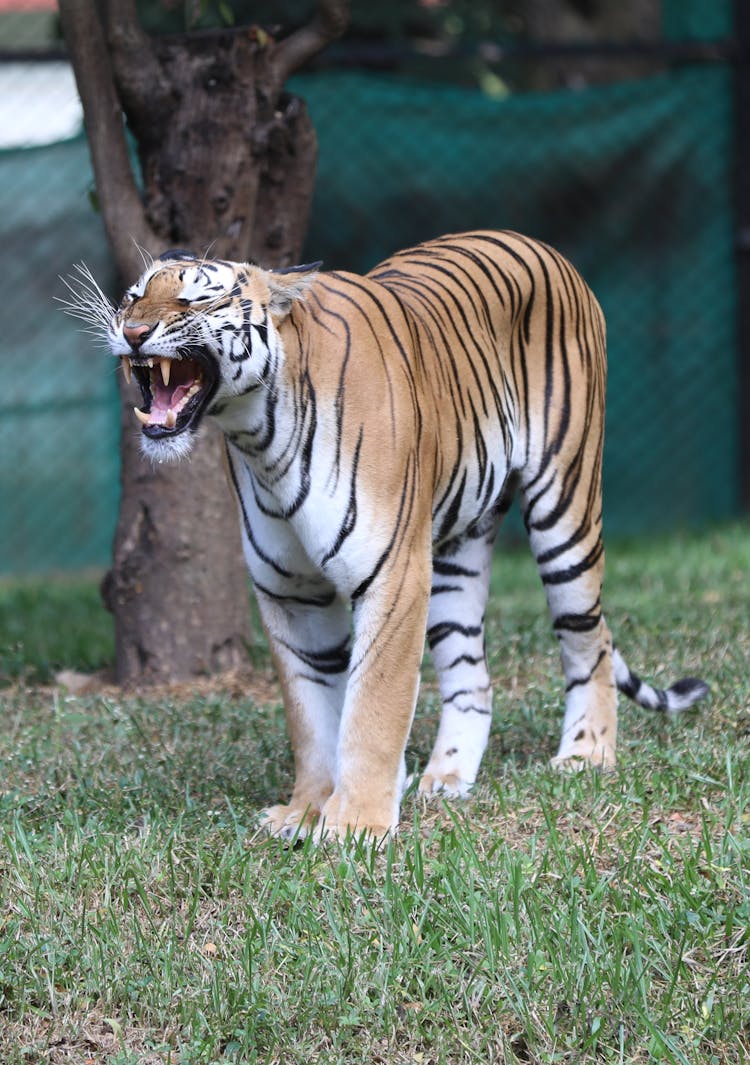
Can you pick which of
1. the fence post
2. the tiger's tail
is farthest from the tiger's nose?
the fence post

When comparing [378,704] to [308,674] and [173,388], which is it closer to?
[308,674]

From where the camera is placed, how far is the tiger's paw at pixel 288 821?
12.0ft

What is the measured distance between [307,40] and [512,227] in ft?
12.9

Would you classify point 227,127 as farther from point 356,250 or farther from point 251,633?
point 356,250

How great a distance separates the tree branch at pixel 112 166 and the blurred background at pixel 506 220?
9.76ft

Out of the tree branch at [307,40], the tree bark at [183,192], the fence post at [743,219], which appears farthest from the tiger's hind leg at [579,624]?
the fence post at [743,219]

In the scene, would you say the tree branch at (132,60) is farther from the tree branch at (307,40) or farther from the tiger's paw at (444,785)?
the tiger's paw at (444,785)

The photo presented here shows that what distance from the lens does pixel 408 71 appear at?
37.4 ft

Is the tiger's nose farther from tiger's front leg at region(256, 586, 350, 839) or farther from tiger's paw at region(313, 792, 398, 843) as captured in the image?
tiger's paw at region(313, 792, 398, 843)

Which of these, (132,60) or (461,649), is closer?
Answer: (461,649)

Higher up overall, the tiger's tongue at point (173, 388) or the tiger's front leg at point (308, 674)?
the tiger's tongue at point (173, 388)

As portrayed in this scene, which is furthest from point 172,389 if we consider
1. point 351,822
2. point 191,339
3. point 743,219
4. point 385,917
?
point 743,219

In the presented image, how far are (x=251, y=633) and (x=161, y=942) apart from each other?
2674 millimetres

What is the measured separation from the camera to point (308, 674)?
153 inches
